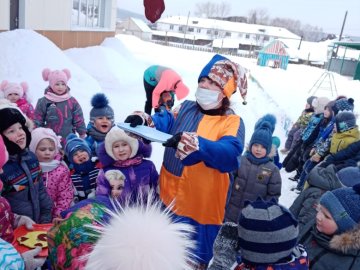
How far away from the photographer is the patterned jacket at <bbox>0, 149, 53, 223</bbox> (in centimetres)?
234

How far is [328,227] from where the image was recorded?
6.37 ft

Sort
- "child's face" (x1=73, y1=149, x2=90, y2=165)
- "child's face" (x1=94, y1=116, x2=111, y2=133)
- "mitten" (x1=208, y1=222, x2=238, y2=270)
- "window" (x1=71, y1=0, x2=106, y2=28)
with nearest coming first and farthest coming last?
1. "mitten" (x1=208, y1=222, x2=238, y2=270)
2. "child's face" (x1=73, y1=149, x2=90, y2=165)
3. "child's face" (x1=94, y1=116, x2=111, y2=133)
4. "window" (x1=71, y1=0, x2=106, y2=28)

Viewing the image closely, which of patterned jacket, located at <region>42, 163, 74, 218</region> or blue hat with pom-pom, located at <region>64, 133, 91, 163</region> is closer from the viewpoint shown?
patterned jacket, located at <region>42, 163, 74, 218</region>

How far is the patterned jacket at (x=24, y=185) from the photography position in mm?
2344

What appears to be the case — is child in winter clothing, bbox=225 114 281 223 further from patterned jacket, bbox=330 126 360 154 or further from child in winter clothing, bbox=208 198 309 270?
child in winter clothing, bbox=208 198 309 270

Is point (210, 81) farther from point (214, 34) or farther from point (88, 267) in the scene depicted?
point (214, 34)

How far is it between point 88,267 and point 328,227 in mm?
1436

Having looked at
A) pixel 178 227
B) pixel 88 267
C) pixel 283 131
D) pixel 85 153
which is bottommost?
pixel 283 131

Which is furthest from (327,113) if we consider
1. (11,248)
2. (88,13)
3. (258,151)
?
(88,13)

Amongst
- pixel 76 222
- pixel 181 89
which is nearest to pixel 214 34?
pixel 181 89

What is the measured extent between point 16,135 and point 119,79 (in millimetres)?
9658

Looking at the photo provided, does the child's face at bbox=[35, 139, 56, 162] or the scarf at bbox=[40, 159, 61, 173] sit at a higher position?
the child's face at bbox=[35, 139, 56, 162]

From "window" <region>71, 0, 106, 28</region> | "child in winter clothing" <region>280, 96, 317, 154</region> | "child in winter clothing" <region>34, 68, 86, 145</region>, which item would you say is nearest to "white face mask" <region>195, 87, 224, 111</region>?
"child in winter clothing" <region>34, 68, 86, 145</region>

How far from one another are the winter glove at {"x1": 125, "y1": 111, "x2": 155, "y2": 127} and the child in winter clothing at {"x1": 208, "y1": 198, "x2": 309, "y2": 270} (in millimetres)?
737
